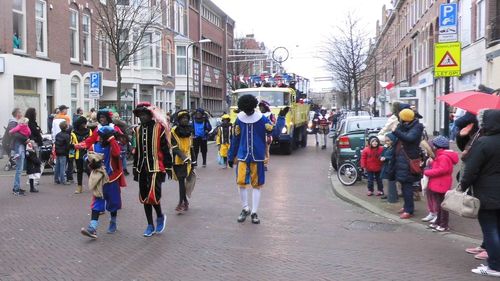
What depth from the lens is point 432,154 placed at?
8.37m

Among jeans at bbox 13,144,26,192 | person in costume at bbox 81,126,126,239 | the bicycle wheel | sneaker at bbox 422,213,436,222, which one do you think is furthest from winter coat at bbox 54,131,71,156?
sneaker at bbox 422,213,436,222

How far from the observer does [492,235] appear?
581 cm

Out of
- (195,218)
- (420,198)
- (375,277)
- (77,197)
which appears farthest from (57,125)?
(375,277)

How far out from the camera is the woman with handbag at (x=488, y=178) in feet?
18.5

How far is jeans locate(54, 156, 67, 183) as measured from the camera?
13.0 metres

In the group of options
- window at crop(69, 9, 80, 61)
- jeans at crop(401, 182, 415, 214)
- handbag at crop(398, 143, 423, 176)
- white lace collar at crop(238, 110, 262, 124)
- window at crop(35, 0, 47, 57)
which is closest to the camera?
white lace collar at crop(238, 110, 262, 124)

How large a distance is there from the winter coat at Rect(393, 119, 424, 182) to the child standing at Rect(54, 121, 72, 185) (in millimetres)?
7685

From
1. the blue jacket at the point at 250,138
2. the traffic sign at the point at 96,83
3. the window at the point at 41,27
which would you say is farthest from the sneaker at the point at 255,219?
the window at the point at 41,27

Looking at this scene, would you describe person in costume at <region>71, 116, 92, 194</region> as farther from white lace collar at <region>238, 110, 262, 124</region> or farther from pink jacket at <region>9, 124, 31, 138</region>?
white lace collar at <region>238, 110, 262, 124</region>

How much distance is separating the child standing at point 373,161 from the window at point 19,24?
16636 millimetres

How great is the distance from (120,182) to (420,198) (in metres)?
5.68

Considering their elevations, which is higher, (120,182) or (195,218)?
(120,182)

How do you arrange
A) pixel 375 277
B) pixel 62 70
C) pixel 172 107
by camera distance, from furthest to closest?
pixel 172 107 < pixel 62 70 < pixel 375 277

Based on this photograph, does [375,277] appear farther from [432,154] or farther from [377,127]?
[377,127]
